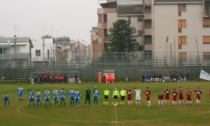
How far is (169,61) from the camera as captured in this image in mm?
70438

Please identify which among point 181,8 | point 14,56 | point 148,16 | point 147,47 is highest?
point 181,8

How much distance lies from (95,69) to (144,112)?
123 feet

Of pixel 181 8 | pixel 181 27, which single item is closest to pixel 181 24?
pixel 181 27

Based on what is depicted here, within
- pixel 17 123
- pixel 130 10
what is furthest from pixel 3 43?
pixel 17 123

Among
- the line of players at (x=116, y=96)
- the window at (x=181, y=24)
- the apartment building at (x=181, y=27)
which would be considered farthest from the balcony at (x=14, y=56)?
the line of players at (x=116, y=96)

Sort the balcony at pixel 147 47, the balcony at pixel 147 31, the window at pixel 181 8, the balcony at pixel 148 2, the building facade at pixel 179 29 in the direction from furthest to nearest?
1. the balcony at pixel 147 47
2. the balcony at pixel 148 2
3. the balcony at pixel 147 31
4. the window at pixel 181 8
5. the building facade at pixel 179 29

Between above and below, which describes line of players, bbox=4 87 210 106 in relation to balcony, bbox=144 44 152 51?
below

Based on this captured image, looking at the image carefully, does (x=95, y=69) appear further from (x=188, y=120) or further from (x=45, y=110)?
(x=188, y=120)

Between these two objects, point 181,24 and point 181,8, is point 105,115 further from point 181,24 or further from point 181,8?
point 181,8

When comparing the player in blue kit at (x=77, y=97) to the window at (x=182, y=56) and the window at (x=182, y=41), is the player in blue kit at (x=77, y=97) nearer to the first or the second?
the window at (x=182, y=56)

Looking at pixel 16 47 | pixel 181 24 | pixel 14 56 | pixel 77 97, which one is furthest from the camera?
pixel 16 47

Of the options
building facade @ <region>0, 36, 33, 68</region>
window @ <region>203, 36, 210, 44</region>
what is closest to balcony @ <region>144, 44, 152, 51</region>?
window @ <region>203, 36, 210, 44</region>

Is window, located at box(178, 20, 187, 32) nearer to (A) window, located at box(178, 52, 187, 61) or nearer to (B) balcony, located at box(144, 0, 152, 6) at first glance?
(A) window, located at box(178, 52, 187, 61)

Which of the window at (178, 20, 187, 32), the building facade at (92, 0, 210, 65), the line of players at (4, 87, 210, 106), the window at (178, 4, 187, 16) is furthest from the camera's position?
the window at (178, 4, 187, 16)
